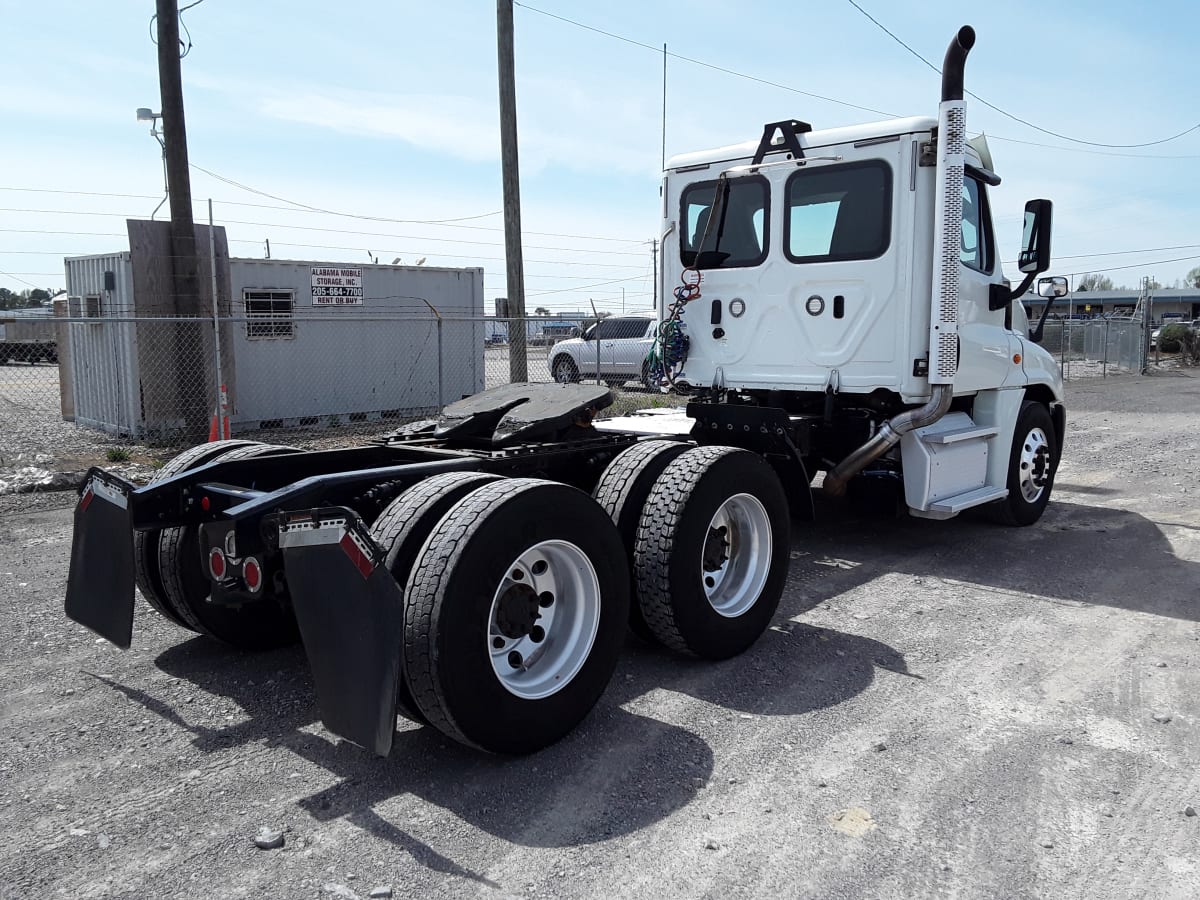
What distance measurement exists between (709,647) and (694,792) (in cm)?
124

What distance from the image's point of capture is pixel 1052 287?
307 inches

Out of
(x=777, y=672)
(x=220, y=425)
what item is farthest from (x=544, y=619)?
(x=220, y=425)


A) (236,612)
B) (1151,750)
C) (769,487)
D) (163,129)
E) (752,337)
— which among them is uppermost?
(163,129)

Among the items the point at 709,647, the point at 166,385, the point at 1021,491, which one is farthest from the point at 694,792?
the point at 166,385

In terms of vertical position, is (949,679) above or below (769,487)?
below

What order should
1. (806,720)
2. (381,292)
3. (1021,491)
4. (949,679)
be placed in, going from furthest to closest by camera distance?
(381,292), (1021,491), (949,679), (806,720)

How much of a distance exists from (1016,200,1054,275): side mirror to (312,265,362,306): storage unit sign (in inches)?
382

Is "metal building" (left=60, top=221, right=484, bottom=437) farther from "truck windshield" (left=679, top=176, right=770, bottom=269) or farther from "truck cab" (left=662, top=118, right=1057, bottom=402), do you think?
"truck cab" (left=662, top=118, right=1057, bottom=402)

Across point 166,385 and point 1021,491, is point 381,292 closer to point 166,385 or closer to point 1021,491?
point 166,385

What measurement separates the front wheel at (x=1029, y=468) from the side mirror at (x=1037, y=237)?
4.01ft

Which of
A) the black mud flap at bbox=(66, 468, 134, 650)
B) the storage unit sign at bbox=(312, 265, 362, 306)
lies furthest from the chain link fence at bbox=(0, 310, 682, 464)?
the black mud flap at bbox=(66, 468, 134, 650)

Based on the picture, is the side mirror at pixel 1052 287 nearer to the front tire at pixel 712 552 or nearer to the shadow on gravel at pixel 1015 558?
the shadow on gravel at pixel 1015 558

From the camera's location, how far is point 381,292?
14.5m

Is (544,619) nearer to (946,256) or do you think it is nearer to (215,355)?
(946,256)
